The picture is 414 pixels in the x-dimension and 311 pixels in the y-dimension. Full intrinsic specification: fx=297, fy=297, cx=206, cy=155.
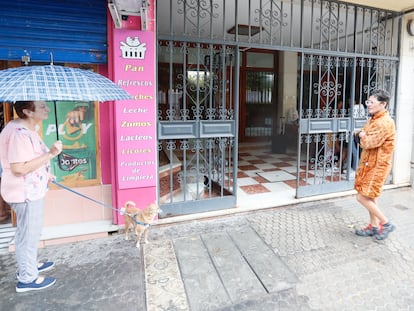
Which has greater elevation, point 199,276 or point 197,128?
point 197,128

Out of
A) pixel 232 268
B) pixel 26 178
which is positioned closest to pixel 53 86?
pixel 26 178

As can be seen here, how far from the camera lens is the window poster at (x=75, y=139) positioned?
3428 millimetres

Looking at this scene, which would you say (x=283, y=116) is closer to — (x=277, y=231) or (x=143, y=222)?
(x=277, y=231)

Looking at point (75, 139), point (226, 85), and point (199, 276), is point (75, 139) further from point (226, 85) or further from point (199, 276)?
point (226, 85)

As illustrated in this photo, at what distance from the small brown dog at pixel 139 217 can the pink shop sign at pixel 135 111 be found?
1.25 ft

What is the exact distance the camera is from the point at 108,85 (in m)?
2.55

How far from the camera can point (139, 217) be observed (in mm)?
3174

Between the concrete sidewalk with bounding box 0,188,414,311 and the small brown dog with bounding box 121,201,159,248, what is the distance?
174 millimetres

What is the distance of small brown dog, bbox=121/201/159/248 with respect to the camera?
122 inches

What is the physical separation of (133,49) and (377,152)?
2950 mm

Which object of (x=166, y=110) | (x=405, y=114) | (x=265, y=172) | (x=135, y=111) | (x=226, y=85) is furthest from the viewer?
(x=265, y=172)

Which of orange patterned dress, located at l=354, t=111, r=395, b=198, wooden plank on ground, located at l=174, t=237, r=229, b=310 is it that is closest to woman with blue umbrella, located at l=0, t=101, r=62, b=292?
wooden plank on ground, located at l=174, t=237, r=229, b=310

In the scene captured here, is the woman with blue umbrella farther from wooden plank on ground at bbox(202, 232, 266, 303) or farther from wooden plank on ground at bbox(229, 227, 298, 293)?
wooden plank on ground at bbox(229, 227, 298, 293)

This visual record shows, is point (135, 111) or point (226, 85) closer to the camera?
point (135, 111)
